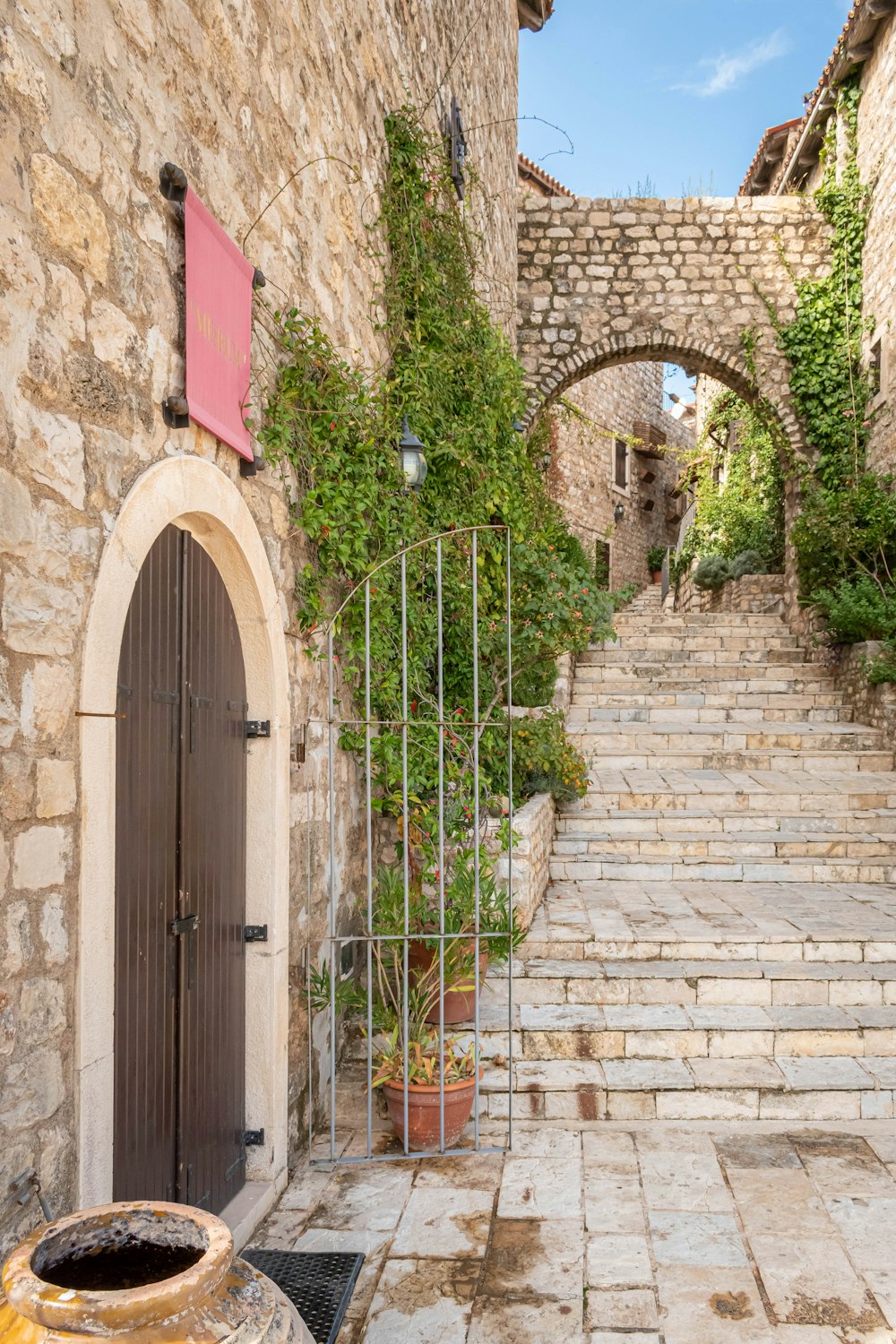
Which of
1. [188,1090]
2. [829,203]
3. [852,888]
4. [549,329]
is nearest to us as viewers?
[188,1090]

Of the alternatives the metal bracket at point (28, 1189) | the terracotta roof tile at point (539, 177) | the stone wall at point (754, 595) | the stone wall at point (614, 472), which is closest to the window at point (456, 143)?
the metal bracket at point (28, 1189)

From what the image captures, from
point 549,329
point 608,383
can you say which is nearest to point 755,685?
point 549,329

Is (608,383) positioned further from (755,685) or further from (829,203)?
(755,685)

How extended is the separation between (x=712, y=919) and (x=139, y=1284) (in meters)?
4.08

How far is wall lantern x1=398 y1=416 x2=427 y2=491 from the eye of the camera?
441 cm

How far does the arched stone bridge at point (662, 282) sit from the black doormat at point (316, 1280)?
30.8ft

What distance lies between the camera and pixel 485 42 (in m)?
8.40

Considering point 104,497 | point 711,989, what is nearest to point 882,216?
point 711,989

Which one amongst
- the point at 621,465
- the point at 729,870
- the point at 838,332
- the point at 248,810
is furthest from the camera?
the point at 621,465

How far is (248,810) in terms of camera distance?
313cm

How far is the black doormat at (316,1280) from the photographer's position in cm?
245

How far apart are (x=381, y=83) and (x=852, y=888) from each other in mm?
5099

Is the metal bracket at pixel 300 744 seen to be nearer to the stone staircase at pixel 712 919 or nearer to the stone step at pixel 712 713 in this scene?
the stone staircase at pixel 712 919

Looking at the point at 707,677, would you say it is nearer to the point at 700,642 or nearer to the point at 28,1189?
the point at 700,642
